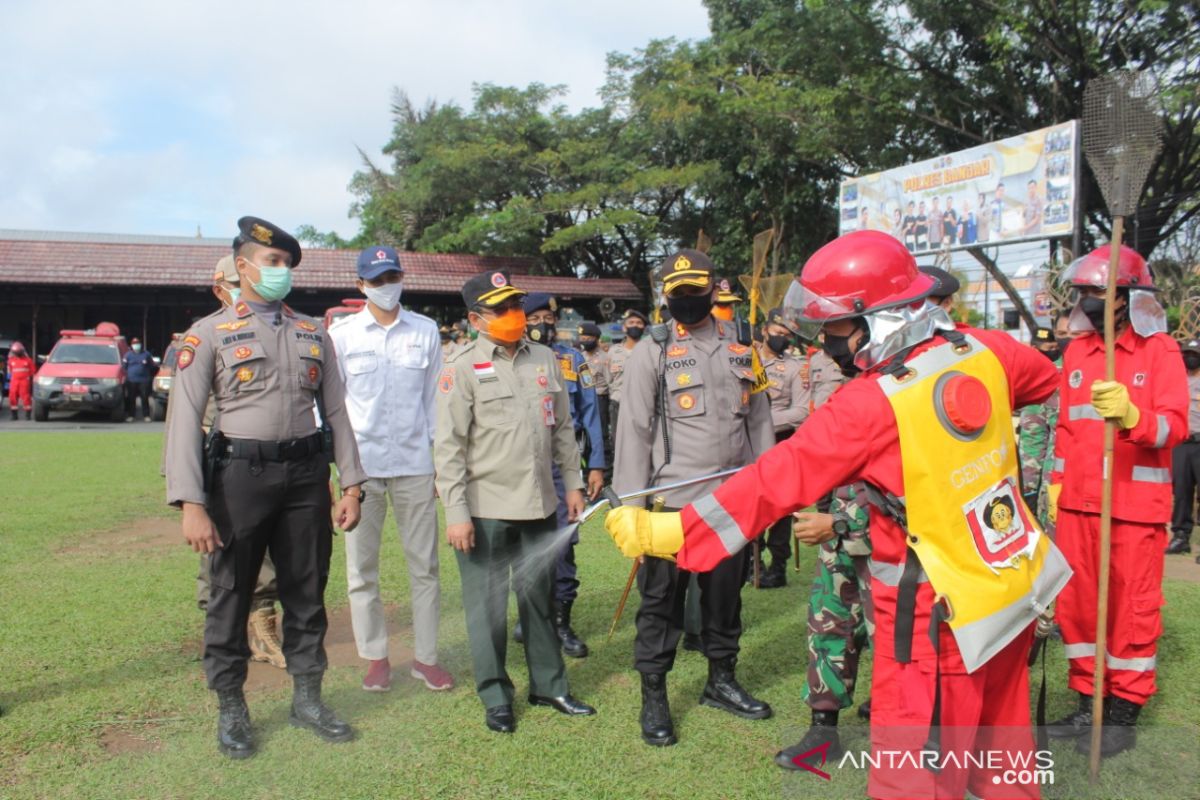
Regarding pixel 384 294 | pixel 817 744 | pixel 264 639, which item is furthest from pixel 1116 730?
pixel 264 639

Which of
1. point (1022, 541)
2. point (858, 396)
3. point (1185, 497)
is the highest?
Result: point (858, 396)

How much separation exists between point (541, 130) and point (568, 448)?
2530 centimetres

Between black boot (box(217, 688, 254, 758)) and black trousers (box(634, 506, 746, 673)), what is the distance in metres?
1.68

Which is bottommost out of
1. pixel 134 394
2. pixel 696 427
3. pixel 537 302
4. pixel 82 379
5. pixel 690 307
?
pixel 134 394

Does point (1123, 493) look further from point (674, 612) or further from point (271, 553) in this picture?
point (271, 553)

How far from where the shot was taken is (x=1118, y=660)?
391cm

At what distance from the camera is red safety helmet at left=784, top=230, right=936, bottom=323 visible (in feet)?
8.35

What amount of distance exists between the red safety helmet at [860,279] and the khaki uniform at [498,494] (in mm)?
1954

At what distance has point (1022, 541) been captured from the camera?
2.46m

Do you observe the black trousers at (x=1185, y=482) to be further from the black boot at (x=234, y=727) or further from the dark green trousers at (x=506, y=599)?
the black boot at (x=234, y=727)

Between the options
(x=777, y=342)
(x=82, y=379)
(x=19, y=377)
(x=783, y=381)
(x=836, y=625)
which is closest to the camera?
(x=836, y=625)

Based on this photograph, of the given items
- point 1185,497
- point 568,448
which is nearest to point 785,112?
point 1185,497

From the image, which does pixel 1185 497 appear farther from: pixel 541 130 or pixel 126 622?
pixel 541 130

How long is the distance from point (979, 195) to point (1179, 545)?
33.2 ft
